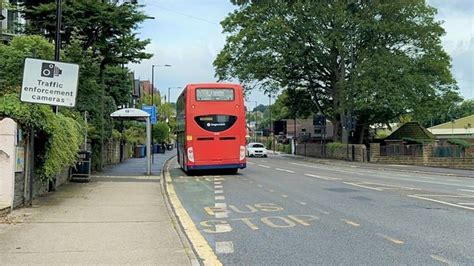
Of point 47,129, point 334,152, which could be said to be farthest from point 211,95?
point 334,152

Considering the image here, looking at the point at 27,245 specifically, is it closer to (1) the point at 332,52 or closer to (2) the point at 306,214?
(2) the point at 306,214

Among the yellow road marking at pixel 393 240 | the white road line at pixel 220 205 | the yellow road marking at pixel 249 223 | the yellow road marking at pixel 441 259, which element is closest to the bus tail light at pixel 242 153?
the white road line at pixel 220 205

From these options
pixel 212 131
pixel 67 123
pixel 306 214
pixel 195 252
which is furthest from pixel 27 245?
pixel 212 131

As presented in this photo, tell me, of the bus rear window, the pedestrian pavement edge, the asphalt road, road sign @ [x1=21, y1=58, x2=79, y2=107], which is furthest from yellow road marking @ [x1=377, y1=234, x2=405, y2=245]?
the bus rear window

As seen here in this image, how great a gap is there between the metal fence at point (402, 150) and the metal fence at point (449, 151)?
1180mm

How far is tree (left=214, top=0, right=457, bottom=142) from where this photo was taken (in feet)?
152

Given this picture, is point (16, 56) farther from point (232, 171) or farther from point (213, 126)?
point (232, 171)

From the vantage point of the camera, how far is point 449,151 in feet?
147

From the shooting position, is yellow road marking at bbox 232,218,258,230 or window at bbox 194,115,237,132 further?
window at bbox 194,115,237,132

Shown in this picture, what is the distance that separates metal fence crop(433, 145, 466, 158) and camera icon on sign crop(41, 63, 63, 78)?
3712 centimetres

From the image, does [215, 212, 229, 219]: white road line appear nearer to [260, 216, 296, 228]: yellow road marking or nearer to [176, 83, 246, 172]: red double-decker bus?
[260, 216, 296, 228]: yellow road marking

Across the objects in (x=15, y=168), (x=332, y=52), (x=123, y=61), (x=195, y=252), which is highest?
(x=332, y=52)

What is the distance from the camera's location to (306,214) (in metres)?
12.5

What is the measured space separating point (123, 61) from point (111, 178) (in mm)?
5752
